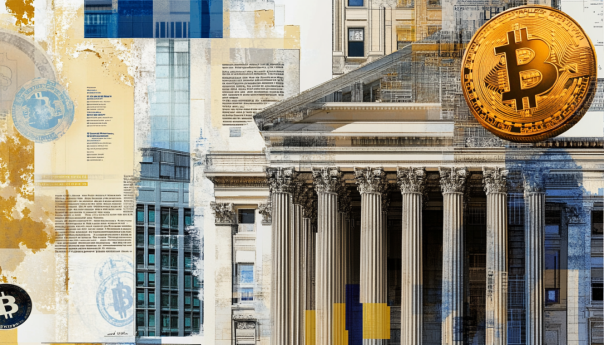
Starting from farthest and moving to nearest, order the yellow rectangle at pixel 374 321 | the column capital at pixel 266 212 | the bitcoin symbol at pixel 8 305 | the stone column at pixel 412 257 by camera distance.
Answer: the column capital at pixel 266 212 < the bitcoin symbol at pixel 8 305 < the yellow rectangle at pixel 374 321 < the stone column at pixel 412 257

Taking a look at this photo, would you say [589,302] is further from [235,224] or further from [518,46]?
[235,224]

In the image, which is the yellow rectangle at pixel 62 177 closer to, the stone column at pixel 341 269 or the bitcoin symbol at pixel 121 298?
the bitcoin symbol at pixel 121 298

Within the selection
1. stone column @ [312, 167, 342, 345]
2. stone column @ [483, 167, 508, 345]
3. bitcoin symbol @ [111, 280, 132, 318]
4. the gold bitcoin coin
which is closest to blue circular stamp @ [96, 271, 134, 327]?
bitcoin symbol @ [111, 280, 132, 318]

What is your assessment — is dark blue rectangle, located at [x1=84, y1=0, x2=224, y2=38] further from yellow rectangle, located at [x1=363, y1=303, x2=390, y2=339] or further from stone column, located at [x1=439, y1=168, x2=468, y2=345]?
yellow rectangle, located at [x1=363, y1=303, x2=390, y2=339]

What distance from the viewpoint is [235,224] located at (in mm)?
16203

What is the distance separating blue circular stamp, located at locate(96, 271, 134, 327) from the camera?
15984mm

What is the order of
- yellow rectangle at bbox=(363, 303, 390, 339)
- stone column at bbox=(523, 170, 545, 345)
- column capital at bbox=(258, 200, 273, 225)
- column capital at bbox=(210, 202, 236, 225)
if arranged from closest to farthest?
1. stone column at bbox=(523, 170, 545, 345)
2. yellow rectangle at bbox=(363, 303, 390, 339)
3. column capital at bbox=(210, 202, 236, 225)
4. column capital at bbox=(258, 200, 273, 225)

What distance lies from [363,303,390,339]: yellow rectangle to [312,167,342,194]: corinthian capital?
233 centimetres

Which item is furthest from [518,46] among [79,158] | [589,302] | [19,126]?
[19,126]

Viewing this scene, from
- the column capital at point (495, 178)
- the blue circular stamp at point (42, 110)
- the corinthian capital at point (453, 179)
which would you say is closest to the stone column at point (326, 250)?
the corinthian capital at point (453, 179)

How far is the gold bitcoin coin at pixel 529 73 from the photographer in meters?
15.3

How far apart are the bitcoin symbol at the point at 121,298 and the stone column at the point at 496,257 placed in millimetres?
6913

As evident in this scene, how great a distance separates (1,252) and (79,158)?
238cm

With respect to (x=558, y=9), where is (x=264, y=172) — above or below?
below
